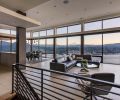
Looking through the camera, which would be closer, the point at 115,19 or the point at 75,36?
the point at 115,19

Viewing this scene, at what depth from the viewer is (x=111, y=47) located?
31.3 ft

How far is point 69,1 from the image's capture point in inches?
231

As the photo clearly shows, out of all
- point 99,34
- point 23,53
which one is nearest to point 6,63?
point 23,53

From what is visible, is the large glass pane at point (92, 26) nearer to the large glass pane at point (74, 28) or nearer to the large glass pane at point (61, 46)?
the large glass pane at point (74, 28)

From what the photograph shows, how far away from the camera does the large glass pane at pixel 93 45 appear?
9742 mm

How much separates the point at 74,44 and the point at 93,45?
1.81m

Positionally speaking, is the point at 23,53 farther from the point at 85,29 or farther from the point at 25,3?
the point at 85,29

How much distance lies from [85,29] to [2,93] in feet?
26.7

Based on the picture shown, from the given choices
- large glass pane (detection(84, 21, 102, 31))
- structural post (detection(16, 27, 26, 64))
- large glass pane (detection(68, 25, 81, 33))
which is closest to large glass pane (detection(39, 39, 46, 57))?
large glass pane (detection(68, 25, 81, 33))

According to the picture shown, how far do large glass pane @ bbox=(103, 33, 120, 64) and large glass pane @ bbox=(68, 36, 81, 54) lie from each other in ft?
7.41

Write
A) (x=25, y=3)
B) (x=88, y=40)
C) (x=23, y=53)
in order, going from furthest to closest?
(x=88, y=40) → (x=23, y=53) → (x=25, y=3)

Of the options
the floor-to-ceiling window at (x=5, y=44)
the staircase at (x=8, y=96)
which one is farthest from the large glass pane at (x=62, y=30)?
the staircase at (x=8, y=96)

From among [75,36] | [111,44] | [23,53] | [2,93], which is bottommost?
[2,93]

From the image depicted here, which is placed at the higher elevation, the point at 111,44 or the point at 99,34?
the point at 99,34
